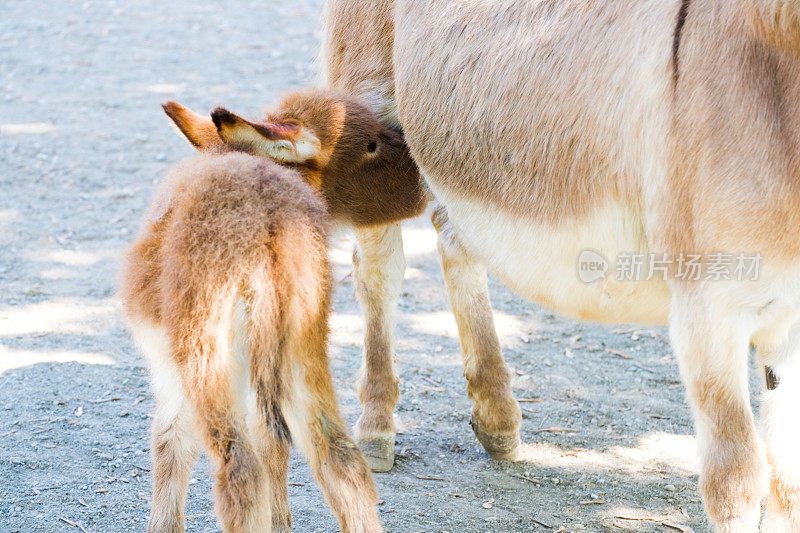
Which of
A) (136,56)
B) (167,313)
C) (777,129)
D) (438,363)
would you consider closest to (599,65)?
(777,129)

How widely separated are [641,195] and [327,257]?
0.88 m

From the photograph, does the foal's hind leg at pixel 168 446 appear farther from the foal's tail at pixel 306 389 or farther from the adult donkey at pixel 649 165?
the adult donkey at pixel 649 165

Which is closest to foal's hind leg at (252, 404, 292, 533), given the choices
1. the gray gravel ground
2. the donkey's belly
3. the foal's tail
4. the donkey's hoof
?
the foal's tail

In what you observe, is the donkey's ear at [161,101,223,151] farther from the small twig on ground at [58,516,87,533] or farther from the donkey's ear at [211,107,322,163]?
the small twig on ground at [58,516,87,533]

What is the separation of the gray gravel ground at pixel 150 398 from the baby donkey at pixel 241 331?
76cm

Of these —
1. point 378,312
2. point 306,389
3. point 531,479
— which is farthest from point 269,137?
point 531,479

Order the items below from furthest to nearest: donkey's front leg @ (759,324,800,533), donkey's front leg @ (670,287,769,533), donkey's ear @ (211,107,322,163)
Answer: donkey's ear @ (211,107,322,163), donkey's front leg @ (759,324,800,533), donkey's front leg @ (670,287,769,533)

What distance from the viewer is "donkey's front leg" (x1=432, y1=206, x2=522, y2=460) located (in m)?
3.55

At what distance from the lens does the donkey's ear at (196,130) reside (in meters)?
2.67

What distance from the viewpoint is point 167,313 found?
2277mm

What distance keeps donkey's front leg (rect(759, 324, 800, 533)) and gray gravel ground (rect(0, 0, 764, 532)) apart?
0.73 m

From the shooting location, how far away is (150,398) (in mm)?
3895

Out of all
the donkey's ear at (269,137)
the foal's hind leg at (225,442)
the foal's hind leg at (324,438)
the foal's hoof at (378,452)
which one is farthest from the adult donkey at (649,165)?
the foal's hind leg at (225,442)

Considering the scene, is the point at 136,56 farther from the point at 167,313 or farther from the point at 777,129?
the point at 777,129
